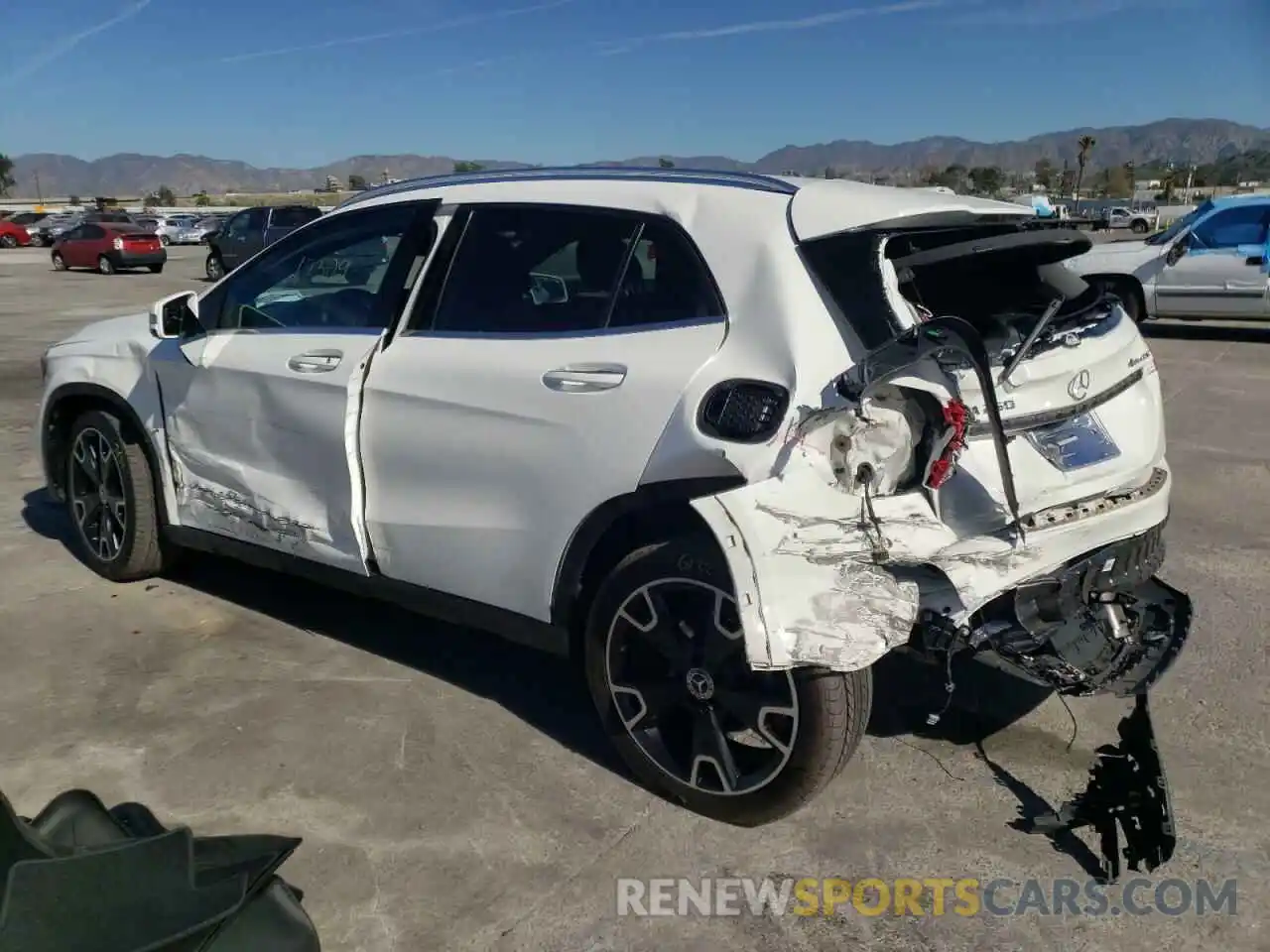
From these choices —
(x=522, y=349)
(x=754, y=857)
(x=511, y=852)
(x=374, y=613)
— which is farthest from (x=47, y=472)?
(x=754, y=857)

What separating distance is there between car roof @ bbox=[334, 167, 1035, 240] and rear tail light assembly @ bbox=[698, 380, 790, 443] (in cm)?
46

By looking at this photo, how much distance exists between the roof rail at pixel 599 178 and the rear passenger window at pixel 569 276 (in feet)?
0.52

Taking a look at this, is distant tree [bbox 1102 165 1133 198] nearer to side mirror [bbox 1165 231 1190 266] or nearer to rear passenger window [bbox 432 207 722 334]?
side mirror [bbox 1165 231 1190 266]

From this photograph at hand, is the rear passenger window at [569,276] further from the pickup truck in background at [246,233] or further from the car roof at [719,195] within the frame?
the pickup truck in background at [246,233]

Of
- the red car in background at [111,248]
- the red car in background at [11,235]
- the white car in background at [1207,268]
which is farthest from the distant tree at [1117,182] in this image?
the white car in background at [1207,268]

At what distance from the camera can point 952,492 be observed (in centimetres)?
279

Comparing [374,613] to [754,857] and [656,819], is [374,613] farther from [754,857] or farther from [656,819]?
[754,857]

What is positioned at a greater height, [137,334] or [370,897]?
[137,334]

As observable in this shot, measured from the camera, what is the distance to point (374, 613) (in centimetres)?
470

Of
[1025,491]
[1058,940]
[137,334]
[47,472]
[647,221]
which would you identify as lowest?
[1058,940]

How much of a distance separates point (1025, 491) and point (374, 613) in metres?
2.93

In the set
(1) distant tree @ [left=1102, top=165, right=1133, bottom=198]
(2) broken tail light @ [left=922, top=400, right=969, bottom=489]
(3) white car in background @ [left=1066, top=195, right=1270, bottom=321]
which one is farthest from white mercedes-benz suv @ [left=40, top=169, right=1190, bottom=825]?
(1) distant tree @ [left=1102, top=165, right=1133, bottom=198]

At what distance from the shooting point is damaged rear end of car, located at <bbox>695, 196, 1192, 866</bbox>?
8.82 ft

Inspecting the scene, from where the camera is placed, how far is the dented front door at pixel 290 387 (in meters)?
3.75
